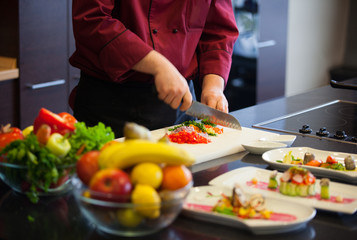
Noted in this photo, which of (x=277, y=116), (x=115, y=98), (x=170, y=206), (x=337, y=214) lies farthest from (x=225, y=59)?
(x=170, y=206)

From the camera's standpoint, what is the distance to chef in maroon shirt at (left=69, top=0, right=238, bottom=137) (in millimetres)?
1667

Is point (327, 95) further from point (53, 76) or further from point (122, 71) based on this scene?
point (53, 76)

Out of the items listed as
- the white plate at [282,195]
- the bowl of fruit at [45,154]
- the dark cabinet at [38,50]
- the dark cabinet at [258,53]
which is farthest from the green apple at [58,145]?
the dark cabinet at [258,53]

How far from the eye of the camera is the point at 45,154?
3.58ft

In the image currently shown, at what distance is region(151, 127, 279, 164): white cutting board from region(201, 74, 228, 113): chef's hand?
85 millimetres

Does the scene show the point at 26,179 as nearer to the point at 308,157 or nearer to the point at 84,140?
the point at 84,140

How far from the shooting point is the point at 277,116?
6.72ft

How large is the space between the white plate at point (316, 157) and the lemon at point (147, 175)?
1.63ft

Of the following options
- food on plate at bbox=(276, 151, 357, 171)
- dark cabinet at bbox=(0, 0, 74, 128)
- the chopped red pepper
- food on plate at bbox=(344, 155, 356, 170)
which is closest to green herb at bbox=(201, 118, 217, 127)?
A: the chopped red pepper

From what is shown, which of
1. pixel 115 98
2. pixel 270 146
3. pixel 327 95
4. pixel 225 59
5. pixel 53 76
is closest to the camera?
pixel 270 146

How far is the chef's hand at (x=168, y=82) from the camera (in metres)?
1.60

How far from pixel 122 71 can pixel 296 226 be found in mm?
845

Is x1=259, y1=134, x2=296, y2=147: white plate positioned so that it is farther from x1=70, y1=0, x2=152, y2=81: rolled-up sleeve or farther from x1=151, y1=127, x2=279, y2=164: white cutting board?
x1=70, y1=0, x2=152, y2=81: rolled-up sleeve

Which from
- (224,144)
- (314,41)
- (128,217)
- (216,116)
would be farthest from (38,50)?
(314,41)
